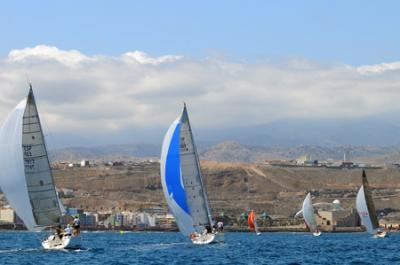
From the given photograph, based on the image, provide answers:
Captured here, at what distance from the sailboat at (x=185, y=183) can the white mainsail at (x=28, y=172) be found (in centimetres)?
1103

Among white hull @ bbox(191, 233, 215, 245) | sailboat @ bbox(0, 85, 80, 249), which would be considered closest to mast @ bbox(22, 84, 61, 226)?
sailboat @ bbox(0, 85, 80, 249)

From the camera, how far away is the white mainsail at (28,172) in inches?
2517

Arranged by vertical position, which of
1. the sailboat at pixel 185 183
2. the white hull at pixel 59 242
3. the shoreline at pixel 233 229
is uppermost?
the sailboat at pixel 185 183

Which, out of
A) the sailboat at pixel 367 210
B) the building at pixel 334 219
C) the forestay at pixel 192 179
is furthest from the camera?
the building at pixel 334 219

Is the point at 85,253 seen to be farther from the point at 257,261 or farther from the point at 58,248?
the point at 257,261

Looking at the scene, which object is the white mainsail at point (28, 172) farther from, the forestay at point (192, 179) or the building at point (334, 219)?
the building at point (334, 219)

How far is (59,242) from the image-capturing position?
67.9 m

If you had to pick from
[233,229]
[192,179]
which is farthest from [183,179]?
[233,229]

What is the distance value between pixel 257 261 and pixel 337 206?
13297 cm

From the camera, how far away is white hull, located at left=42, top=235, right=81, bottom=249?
67750 millimetres

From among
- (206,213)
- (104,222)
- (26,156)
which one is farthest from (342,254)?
(104,222)

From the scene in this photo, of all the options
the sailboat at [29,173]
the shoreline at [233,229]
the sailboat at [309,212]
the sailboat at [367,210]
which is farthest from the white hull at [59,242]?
the shoreline at [233,229]

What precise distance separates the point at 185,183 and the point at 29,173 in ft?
49.3

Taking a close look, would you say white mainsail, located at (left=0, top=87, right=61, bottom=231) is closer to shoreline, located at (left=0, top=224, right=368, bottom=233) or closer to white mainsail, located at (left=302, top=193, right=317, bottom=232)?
white mainsail, located at (left=302, top=193, right=317, bottom=232)
